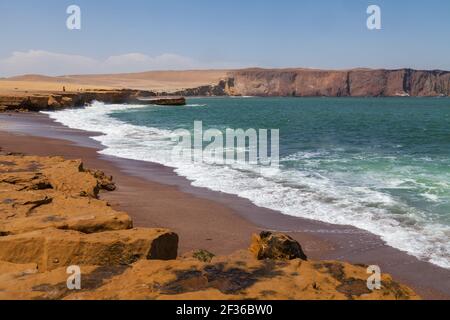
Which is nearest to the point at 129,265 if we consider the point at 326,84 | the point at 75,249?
the point at 75,249

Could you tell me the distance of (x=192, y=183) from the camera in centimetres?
1331

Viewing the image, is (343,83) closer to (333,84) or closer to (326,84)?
(333,84)

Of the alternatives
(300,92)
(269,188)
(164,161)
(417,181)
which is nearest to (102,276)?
(269,188)

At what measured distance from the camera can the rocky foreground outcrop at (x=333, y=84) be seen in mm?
181625

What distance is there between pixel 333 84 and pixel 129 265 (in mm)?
192691

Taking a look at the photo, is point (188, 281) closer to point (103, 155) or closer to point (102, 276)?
point (102, 276)

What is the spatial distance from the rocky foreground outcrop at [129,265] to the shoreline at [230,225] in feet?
5.90

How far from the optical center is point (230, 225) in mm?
9102

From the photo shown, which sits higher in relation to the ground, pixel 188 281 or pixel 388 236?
pixel 188 281

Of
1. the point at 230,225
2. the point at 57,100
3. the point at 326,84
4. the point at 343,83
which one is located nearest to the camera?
the point at 230,225

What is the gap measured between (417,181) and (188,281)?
11.2 meters

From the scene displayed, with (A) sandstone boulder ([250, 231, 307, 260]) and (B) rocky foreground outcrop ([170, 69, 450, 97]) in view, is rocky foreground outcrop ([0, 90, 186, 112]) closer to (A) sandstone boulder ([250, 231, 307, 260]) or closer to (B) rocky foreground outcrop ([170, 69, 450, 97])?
(A) sandstone boulder ([250, 231, 307, 260])

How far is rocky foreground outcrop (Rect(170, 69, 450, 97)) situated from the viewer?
18162cm
